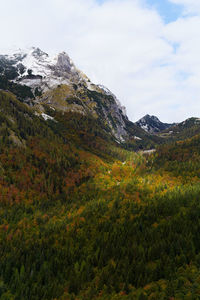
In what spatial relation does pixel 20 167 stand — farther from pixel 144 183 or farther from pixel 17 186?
pixel 144 183

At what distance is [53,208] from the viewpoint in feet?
513

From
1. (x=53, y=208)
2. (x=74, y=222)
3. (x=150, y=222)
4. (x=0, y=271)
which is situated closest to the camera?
(x=0, y=271)

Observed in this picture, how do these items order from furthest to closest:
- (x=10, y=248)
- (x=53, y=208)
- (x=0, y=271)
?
(x=53, y=208) < (x=10, y=248) < (x=0, y=271)

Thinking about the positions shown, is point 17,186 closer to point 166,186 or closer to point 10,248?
point 10,248

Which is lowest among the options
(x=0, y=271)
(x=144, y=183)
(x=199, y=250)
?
(x=0, y=271)

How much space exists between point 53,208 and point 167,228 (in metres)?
95.2

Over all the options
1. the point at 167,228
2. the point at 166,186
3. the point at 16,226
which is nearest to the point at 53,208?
the point at 16,226

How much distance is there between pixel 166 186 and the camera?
178250 millimetres

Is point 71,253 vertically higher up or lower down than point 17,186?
lower down

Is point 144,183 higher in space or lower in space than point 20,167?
lower

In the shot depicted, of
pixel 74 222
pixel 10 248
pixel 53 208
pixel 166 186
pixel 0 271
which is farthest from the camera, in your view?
pixel 166 186

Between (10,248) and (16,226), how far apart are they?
23.1 metres

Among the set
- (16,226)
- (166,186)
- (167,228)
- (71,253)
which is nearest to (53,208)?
(16,226)

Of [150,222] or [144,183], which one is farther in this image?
[144,183]
